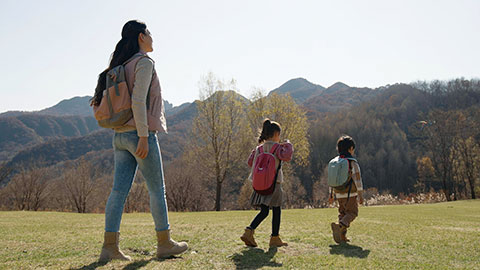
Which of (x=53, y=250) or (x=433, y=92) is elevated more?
(x=433, y=92)

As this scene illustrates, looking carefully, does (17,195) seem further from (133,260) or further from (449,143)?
(449,143)

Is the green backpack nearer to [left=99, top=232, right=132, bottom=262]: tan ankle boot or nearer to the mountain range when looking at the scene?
[left=99, top=232, right=132, bottom=262]: tan ankle boot

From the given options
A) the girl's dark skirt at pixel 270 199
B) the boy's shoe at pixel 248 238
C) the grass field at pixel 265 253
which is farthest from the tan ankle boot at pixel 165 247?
the girl's dark skirt at pixel 270 199

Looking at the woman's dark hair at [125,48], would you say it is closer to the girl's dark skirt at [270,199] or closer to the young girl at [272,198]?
the young girl at [272,198]

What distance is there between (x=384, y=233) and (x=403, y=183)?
82818 mm

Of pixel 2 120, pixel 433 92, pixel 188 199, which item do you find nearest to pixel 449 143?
pixel 188 199

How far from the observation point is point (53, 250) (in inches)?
159

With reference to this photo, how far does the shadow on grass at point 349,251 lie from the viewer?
3.88 m

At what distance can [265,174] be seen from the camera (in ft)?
14.3

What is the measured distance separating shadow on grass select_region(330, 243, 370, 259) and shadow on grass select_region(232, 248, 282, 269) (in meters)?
0.80

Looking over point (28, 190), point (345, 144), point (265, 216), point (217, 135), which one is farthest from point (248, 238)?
point (28, 190)

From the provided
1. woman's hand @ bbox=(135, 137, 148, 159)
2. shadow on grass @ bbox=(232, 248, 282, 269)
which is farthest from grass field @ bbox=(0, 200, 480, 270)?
woman's hand @ bbox=(135, 137, 148, 159)

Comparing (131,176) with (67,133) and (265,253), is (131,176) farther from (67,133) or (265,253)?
(67,133)

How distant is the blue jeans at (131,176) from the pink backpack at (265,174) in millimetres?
1401
